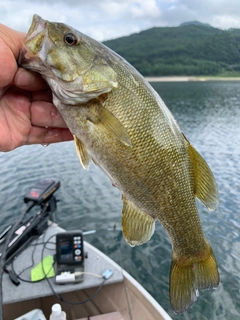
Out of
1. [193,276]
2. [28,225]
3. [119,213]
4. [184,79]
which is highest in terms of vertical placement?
[193,276]

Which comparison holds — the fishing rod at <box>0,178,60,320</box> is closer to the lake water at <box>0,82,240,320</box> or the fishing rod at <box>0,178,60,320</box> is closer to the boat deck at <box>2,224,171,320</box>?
the boat deck at <box>2,224,171,320</box>

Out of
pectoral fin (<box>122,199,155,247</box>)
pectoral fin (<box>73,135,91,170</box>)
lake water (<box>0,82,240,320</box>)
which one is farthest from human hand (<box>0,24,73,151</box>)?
lake water (<box>0,82,240,320</box>)

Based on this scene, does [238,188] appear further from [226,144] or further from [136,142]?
[136,142]

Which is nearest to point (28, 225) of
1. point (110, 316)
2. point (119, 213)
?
point (110, 316)

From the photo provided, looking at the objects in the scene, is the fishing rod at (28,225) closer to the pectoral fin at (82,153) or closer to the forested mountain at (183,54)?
the pectoral fin at (82,153)

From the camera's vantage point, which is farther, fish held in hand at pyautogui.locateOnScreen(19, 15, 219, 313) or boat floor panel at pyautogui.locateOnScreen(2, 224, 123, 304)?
boat floor panel at pyautogui.locateOnScreen(2, 224, 123, 304)

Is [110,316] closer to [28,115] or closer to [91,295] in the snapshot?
[91,295]

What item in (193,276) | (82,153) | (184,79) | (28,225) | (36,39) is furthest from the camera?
(184,79)
